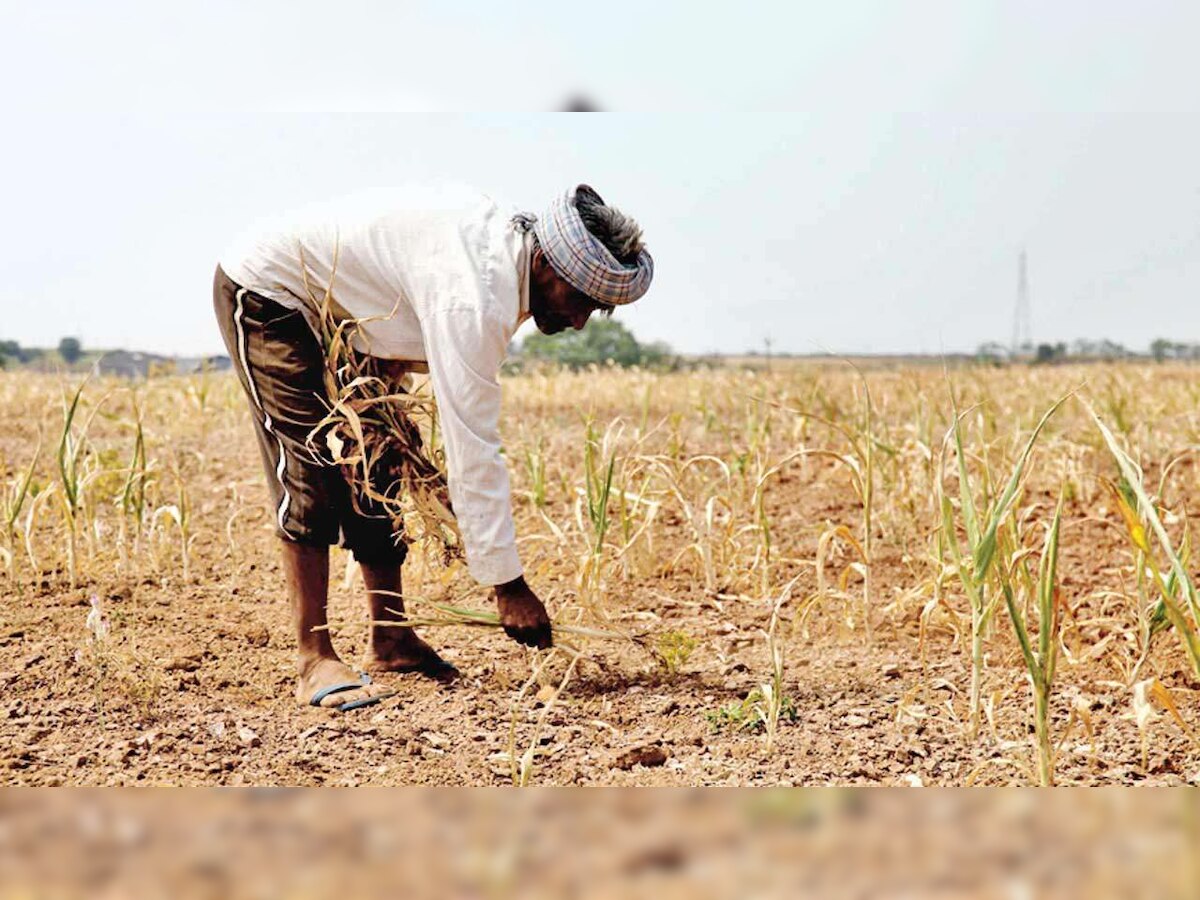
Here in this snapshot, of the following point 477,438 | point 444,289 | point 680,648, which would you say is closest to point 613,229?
point 444,289

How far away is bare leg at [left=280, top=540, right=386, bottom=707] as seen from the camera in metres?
2.31

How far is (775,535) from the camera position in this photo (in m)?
3.55

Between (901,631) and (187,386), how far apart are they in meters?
4.68

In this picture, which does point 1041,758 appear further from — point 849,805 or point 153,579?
point 153,579

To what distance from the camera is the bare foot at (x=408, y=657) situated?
2457 mm

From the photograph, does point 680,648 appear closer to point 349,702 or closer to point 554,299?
point 349,702

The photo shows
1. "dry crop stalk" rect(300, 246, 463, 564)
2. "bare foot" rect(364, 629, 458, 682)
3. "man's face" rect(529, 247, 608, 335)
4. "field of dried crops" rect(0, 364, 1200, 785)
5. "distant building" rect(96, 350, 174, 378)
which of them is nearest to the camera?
"field of dried crops" rect(0, 364, 1200, 785)

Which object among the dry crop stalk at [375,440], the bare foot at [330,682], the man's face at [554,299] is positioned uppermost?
the man's face at [554,299]

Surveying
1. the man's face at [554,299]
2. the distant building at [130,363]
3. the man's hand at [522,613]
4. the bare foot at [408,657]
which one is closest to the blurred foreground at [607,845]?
the man's hand at [522,613]

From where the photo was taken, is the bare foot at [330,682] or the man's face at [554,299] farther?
the bare foot at [330,682]

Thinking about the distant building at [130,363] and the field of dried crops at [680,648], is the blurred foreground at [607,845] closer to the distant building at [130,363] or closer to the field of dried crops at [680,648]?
the field of dried crops at [680,648]

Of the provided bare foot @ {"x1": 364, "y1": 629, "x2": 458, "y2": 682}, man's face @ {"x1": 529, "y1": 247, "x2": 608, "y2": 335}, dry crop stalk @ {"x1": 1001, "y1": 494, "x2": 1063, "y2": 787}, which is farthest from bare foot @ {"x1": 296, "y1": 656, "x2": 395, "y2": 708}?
dry crop stalk @ {"x1": 1001, "y1": 494, "x2": 1063, "y2": 787}

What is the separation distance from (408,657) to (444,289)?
2.81ft

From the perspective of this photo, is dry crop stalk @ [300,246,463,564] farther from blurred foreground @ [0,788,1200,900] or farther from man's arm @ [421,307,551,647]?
blurred foreground @ [0,788,1200,900]
